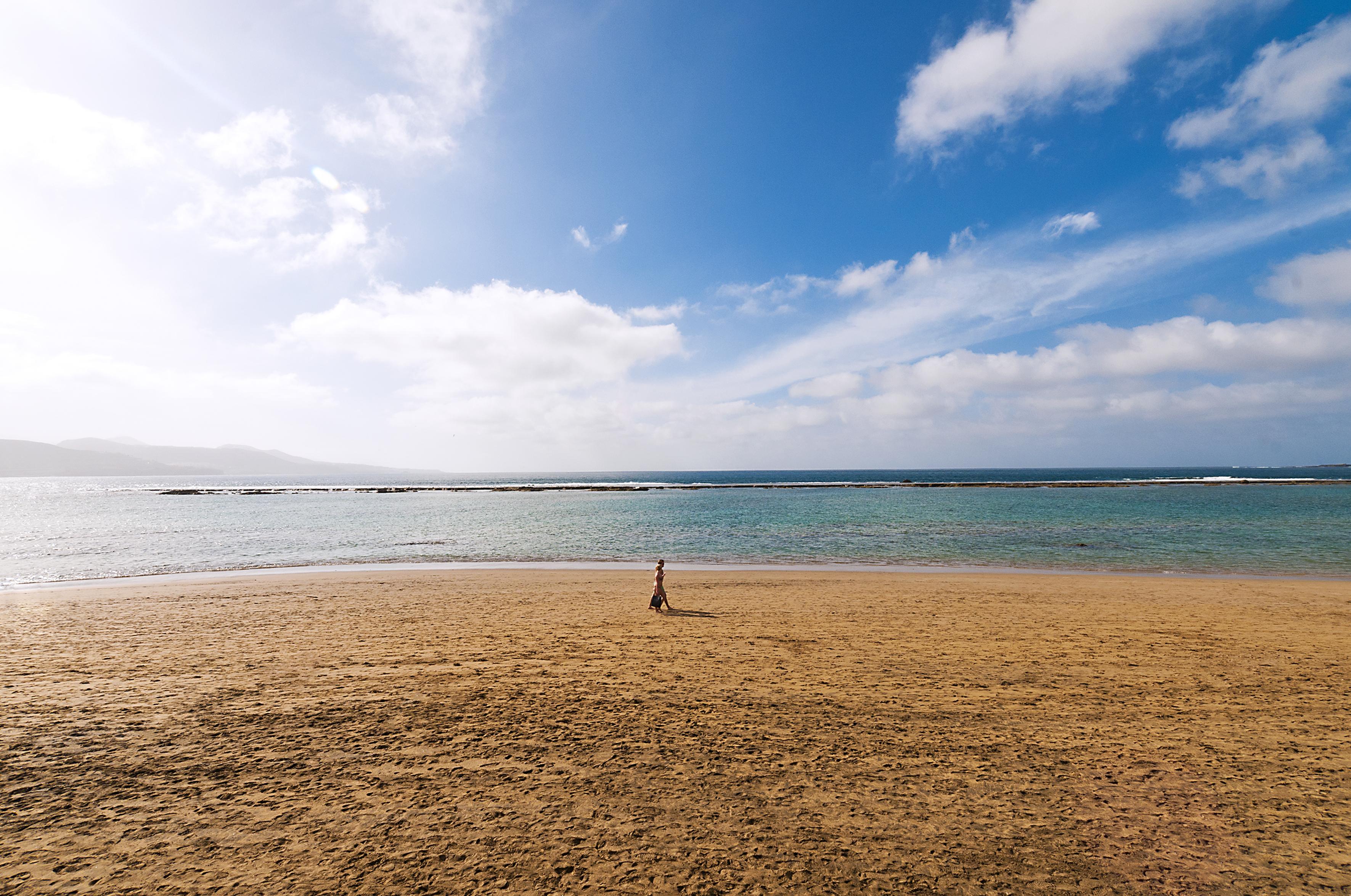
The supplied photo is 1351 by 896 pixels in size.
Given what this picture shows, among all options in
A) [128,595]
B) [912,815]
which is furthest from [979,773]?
[128,595]

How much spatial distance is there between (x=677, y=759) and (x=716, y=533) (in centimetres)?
3427

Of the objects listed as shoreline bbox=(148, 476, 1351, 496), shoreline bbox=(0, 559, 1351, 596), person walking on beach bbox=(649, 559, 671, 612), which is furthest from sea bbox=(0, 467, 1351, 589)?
shoreline bbox=(148, 476, 1351, 496)

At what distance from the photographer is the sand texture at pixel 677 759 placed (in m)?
5.18

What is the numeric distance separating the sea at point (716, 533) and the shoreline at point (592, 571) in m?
0.34

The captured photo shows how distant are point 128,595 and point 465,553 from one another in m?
14.5

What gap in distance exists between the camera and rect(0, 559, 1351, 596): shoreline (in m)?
22.0

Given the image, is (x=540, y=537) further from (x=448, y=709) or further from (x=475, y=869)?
(x=475, y=869)

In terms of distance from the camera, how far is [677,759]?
277 inches

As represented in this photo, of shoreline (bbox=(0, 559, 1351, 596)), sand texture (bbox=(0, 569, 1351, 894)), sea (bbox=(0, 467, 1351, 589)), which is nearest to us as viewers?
sand texture (bbox=(0, 569, 1351, 894))

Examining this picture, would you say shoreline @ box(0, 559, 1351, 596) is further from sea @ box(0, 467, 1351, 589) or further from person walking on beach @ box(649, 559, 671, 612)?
person walking on beach @ box(649, 559, 671, 612)

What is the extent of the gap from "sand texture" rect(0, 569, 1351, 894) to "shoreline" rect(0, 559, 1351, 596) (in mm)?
9306

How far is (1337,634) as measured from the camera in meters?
13.1

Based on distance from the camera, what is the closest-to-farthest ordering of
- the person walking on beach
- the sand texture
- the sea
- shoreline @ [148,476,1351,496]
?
the sand texture
the person walking on beach
the sea
shoreline @ [148,476,1351,496]

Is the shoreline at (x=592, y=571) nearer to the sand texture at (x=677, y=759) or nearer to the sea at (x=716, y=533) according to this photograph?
the sea at (x=716, y=533)
